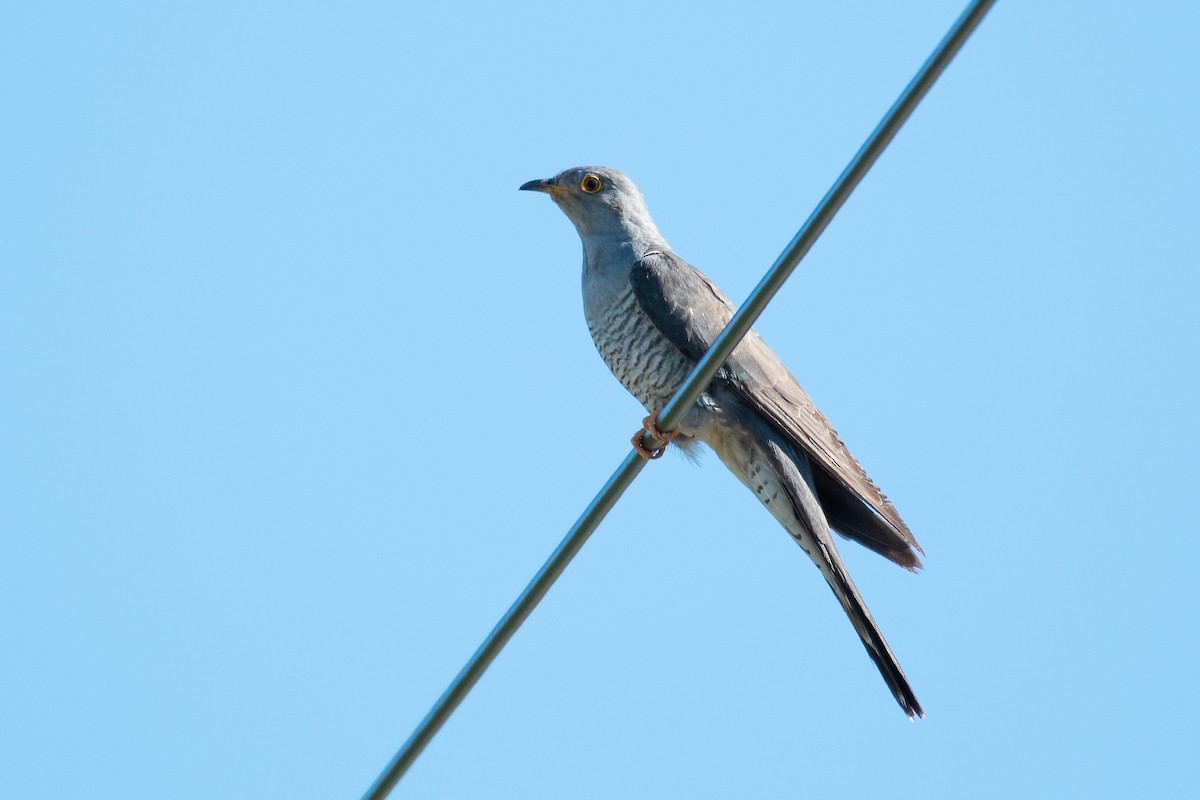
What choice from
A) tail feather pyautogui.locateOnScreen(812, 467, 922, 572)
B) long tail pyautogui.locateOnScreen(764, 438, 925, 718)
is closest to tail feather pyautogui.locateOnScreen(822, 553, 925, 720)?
long tail pyautogui.locateOnScreen(764, 438, 925, 718)

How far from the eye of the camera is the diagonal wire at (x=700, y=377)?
2332 mm

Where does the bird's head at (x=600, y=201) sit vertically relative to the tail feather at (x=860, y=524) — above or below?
Answer: above

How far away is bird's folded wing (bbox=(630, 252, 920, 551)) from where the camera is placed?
5102mm

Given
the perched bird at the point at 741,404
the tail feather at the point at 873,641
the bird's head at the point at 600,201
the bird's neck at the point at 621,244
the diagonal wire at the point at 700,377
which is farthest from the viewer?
the bird's head at the point at 600,201

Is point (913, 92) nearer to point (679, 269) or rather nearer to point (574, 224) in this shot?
point (679, 269)

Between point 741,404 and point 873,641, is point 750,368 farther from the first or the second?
point 873,641

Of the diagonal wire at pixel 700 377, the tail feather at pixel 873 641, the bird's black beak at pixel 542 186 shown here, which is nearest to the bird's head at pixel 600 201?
the bird's black beak at pixel 542 186

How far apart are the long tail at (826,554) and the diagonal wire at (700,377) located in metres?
1.82

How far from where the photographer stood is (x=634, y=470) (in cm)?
321

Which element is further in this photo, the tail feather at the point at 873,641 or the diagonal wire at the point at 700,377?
the tail feather at the point at 873,641

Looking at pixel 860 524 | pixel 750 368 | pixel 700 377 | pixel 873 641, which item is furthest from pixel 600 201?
pixel 700 377

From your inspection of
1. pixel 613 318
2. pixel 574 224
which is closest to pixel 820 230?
pixel 613 318

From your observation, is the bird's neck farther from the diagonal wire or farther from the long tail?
the diagonal wire

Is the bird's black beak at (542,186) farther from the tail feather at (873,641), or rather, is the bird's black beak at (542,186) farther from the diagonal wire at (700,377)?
the diagonal wire at (700,377)
